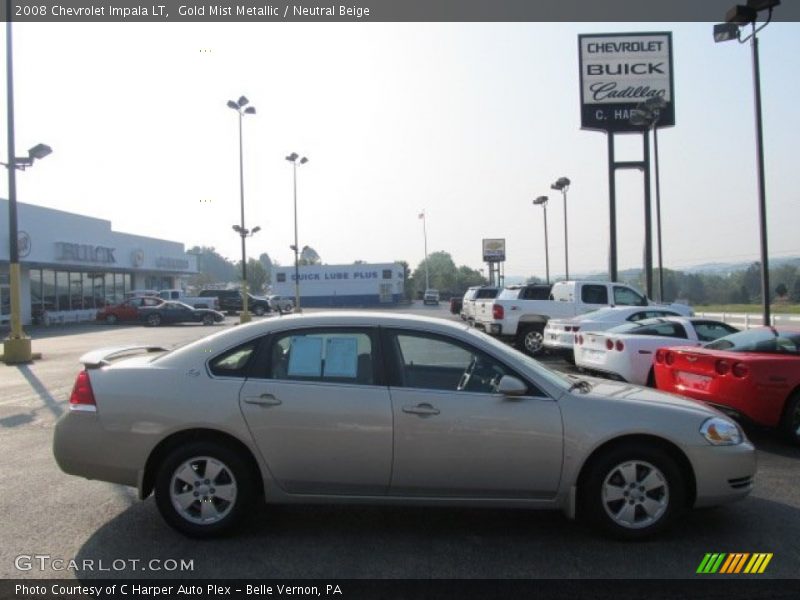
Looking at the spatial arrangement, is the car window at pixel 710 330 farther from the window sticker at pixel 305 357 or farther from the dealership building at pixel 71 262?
the dealership building at pixel 71 262

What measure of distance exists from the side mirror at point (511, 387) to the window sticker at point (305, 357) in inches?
50.6

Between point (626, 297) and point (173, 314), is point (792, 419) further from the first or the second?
point (173, 314)

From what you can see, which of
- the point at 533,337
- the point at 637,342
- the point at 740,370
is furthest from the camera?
the point at 533,337

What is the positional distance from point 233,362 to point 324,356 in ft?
2.15

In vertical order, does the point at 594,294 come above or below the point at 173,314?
above

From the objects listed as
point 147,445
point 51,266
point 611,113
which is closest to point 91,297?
point 51,266

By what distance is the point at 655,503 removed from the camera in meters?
4.64

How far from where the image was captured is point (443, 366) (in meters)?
5.16

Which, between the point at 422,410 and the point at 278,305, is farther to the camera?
the point at 278,305

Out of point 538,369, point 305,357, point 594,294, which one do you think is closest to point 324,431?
point 305,357

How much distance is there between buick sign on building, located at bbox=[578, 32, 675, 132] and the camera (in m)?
28.4

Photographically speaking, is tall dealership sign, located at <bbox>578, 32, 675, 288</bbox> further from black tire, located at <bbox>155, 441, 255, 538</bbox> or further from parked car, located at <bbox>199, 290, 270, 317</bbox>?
parked car, located at <bbox>199, 290, 270, 317</bbox>

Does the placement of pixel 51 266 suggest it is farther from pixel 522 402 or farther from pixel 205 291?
pixel 522 402

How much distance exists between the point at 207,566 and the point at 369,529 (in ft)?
3.93
